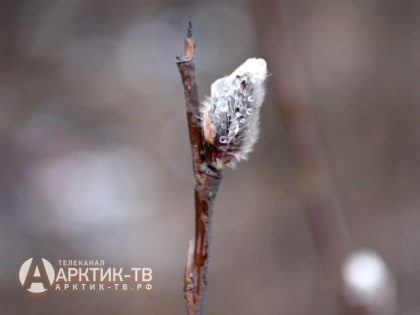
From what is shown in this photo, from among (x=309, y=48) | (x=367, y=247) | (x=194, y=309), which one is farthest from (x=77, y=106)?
(x=194, y=309)

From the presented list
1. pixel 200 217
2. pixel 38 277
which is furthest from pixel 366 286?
pixel 38 277

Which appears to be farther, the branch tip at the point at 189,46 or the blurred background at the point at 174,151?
the blurred background at the point at 174,151

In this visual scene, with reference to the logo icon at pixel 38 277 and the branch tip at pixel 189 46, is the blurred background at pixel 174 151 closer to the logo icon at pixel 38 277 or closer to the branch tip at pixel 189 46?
the logo icon at pixel 38 277

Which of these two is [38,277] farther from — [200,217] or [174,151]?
[174,151]

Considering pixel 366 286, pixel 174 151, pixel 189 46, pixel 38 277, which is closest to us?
pixel 189 46

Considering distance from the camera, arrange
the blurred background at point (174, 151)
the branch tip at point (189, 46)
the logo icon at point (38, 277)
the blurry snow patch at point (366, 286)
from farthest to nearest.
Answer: the blurred background at point (174, 151) → the logo icon at point (38, 277) → the blurry snow patch at point (366, 286) → the branch tip at point (189, 46)

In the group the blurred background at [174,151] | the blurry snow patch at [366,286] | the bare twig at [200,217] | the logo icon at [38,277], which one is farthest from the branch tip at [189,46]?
the blurred background at [174,151]

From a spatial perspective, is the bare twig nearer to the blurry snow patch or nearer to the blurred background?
the blurry snow patch
